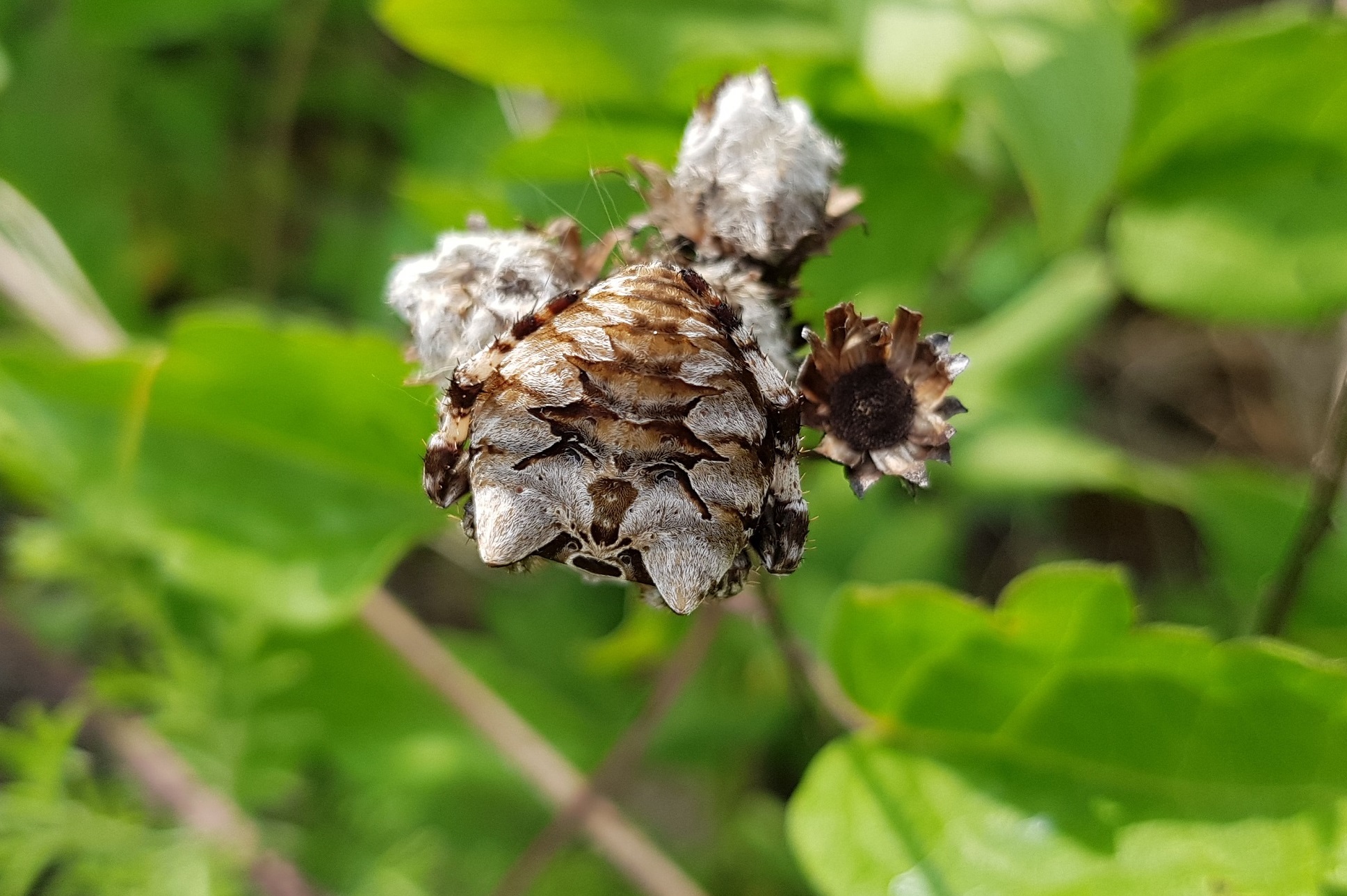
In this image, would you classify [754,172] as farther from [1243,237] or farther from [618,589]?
[618,589]

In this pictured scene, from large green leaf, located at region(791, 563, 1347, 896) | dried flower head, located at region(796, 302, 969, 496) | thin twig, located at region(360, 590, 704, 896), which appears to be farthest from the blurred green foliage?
dried flower head, located at region(796, 302, 969, 496)

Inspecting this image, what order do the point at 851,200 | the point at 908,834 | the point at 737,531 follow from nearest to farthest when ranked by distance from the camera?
the point at 737,531 → the point at 851,200 → the point at 908,834

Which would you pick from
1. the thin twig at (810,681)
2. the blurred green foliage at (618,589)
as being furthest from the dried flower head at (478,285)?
the thin twig at (810,681)

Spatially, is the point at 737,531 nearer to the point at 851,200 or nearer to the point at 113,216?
the point at 851,200

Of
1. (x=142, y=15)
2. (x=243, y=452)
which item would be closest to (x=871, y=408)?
(x=243, y=452)

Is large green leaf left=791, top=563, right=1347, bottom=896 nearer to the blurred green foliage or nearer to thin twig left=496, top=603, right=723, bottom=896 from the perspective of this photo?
the blurred green foliage

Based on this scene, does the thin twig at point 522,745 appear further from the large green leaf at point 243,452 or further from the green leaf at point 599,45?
the green leaf at point 599,45

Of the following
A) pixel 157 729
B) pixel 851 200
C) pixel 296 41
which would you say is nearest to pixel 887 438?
pixel 851 200
